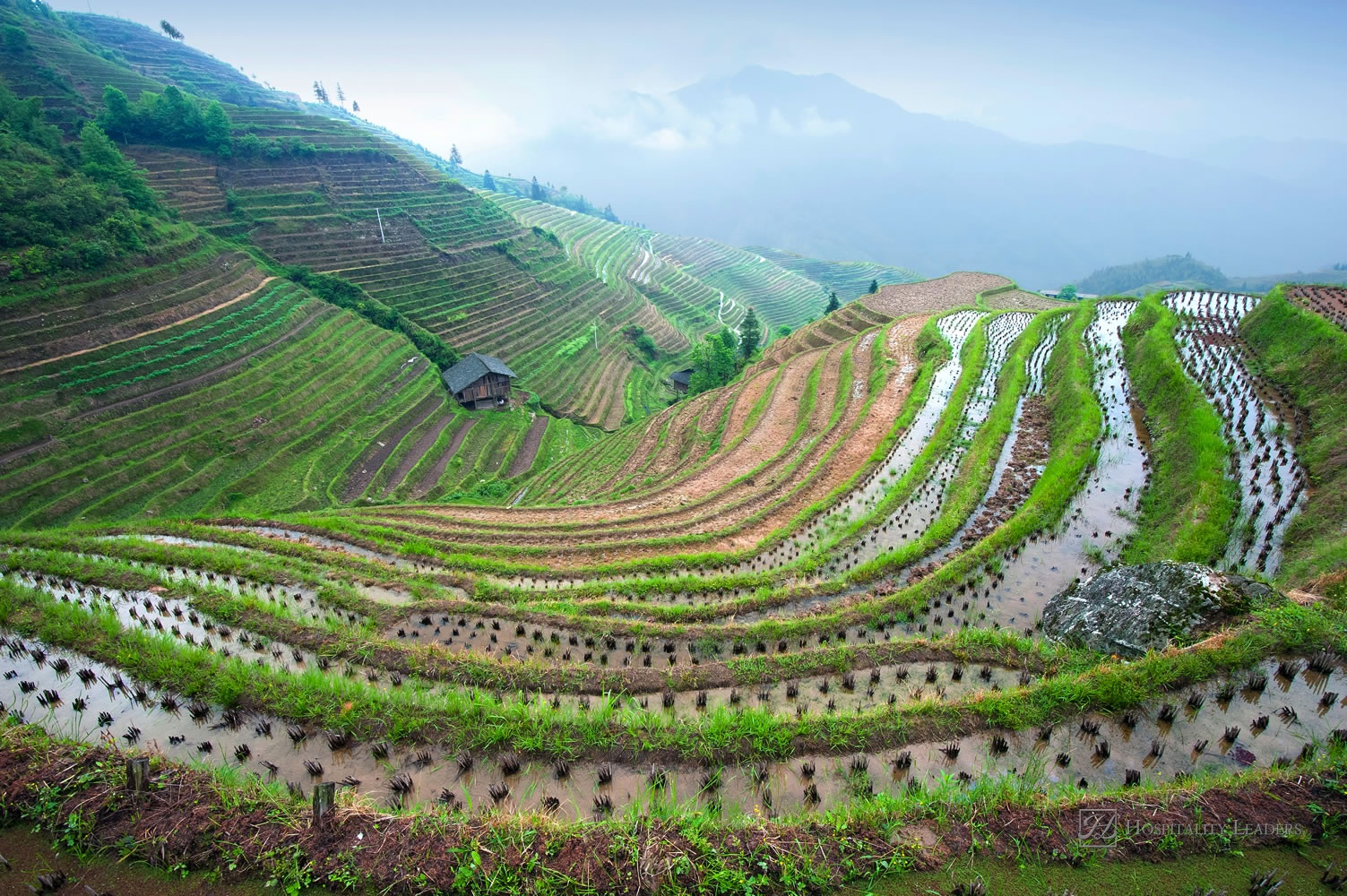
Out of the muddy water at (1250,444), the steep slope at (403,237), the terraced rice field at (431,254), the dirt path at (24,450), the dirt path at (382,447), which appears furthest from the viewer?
the terraced rice field at (431,254)

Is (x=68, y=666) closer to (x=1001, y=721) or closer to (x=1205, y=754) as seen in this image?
(x=1001, y=721)

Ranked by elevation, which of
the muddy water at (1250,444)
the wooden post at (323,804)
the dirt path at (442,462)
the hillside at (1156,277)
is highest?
the hillside at (1156,277)

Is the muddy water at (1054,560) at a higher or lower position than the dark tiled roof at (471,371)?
higher

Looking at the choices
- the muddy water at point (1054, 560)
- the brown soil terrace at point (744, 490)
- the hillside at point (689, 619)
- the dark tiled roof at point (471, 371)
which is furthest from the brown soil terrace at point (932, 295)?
the dark tiled roof at point (471, 371)

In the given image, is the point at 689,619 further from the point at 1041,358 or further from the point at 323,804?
the point at 1041,358

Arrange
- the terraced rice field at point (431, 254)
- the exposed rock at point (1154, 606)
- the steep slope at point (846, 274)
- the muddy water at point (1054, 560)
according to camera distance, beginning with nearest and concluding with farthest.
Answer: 1. the exposed rock at point (1154, 606)
2. the muddy water at point (1054, 560)
3. the terraced rice field at point (431, 254)
4. the steep slope at point (846, 274)

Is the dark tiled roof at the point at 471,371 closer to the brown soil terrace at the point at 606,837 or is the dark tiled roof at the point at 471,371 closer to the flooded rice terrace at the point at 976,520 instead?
the flooded rice terrace at the point at 976,520

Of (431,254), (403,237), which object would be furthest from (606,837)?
(403,237)
